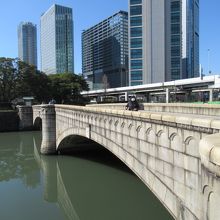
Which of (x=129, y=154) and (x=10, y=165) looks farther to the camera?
(x=10, y=165)

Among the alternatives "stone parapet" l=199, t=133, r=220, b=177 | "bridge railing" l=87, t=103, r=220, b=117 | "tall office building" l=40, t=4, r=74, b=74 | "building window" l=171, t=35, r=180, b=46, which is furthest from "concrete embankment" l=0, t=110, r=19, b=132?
"building window" l=171, t=35, r=180, b=46

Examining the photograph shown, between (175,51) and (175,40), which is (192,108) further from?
(175,40)

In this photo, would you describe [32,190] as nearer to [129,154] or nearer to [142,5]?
[129,154]

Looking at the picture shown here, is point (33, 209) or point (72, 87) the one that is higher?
point (72, 87)

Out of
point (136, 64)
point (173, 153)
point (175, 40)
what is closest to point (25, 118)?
point (173, 153)

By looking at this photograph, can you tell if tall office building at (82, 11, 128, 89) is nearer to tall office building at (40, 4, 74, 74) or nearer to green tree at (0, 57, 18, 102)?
tall office building at (40, 4, 74, 74)

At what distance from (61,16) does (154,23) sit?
47781 mm

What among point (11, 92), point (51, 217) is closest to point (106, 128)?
point (51, 217)

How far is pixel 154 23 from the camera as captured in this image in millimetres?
148250

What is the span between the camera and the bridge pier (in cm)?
3206

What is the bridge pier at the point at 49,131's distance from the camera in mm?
32062

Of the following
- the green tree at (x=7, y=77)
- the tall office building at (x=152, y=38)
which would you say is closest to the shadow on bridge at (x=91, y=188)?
the green tree at (x=7, y=77)

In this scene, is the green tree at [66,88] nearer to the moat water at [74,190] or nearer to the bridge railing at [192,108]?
the moat water at [74,190]

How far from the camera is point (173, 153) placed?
352 inches
